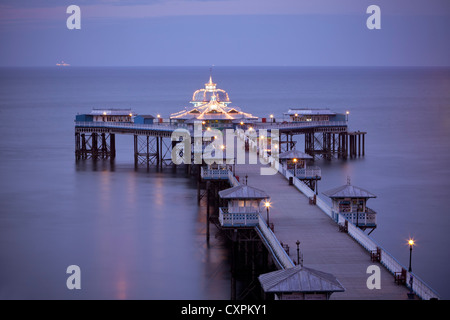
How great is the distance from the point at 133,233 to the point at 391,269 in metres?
20.4

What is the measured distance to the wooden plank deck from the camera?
24844mm

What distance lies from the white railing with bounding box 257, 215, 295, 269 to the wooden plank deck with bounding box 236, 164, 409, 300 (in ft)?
1.67

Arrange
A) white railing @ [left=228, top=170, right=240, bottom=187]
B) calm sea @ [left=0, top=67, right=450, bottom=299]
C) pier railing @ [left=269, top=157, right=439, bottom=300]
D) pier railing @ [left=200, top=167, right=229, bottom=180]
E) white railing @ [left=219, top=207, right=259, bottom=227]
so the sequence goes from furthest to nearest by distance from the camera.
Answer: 1. pier railing @ [left=200, top=167, right=229, bottom=180]
2. white railing @ [left=228, top=170, right=240, bottom=187]
3. calm sea @ [left=0, top=67, right=450, bottom=299]
4. white railing @ [left=219, top=207, right=259, bottom=227]
5. pier railing @ [left=269, top=157, right=439, bottom=300]

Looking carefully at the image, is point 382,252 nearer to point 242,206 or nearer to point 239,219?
point 239,219

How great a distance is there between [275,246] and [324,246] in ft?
6.51

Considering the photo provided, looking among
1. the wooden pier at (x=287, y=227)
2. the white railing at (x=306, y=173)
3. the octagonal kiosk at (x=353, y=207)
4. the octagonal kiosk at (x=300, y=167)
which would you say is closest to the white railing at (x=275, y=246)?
the wooden pier at (x=287, y=227)

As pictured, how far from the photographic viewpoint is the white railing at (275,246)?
26.9 meters

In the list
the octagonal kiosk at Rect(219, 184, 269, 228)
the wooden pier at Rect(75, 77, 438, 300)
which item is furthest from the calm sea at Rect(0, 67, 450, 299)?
the octagonal kiosk at Rect(219, 184, 269, 228)

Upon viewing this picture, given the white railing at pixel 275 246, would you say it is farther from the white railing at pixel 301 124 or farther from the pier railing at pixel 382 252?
the white railing at pixel 301 124

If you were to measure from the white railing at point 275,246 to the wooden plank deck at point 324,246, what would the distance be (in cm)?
51

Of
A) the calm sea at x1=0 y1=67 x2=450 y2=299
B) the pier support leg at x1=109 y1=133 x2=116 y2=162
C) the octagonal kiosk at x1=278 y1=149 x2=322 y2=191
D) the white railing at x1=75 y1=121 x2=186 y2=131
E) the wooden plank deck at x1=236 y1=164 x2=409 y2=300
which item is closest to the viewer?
the wooden plank deck at x1=236 y1=164 x2=409 y2=300

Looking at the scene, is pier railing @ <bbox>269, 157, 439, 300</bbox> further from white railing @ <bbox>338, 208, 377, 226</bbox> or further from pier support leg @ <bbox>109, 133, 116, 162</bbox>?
pier support leg @ <bbox>109, 133, 116, 162</bbox>

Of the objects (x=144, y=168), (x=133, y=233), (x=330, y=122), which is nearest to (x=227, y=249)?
(x=133, y=233)
